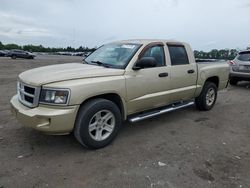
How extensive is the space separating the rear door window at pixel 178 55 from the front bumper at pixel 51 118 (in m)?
2.62

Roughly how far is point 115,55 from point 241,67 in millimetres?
7350

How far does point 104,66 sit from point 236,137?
292 cm

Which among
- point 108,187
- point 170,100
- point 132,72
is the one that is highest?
point 132,72

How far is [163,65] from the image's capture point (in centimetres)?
514

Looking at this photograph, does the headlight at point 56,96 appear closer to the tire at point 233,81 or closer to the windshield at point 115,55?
the windshield at point 115,55

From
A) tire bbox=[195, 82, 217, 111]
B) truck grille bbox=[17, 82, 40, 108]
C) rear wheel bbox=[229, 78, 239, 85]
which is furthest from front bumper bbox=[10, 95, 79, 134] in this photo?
rear wheel bbox=[229, 78, 239, 85]

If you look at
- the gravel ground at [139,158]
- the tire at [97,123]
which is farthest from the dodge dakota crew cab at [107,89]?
the gravel ground at [139,158]

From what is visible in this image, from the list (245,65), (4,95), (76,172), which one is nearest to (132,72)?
(76,172)

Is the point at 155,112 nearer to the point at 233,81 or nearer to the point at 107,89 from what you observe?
the point at 107,89

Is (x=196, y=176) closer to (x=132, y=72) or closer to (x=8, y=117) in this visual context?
(x=132, y=72)

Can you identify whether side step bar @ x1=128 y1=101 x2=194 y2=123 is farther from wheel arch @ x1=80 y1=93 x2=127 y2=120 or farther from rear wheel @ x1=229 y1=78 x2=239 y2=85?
rear wheel @ x1=229 y1=78 x2=239 y2=85

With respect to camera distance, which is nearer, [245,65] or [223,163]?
[223,163]

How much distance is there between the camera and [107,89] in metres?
4.09

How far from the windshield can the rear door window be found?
93cm
